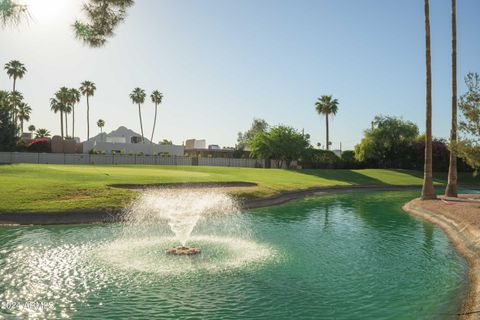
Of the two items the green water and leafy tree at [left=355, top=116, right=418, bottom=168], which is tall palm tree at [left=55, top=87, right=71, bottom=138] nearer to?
leafy tree at [left=355, top=116, right=418, bottom=168]

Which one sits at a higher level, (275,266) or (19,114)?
(19,114)

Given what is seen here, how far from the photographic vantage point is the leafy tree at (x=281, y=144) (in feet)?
224

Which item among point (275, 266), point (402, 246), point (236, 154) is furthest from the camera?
point (236, 154)

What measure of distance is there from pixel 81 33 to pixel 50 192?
15.4 metres

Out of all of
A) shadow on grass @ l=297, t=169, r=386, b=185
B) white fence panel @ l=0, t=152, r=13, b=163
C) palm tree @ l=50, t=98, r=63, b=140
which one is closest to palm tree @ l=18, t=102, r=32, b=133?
palm tree @ l=50, t=98, r=63, b=140

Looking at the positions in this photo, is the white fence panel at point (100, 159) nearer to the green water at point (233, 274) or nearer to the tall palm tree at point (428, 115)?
the green water at point (233, 274)

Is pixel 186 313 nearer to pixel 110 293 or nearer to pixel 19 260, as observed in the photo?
pixel 110 293

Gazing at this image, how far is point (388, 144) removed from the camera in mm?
67938

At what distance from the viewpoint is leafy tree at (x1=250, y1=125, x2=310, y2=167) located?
68250mm

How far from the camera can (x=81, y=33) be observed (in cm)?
1185

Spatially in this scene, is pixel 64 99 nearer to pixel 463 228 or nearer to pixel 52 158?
pixel 52 158

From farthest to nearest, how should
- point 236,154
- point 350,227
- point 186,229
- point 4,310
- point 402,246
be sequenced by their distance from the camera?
1. point 236,154
2. point 350,227
3. point 186,229
4. point 402,246
5. point 4,310

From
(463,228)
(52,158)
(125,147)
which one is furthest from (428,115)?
→ (125,147)

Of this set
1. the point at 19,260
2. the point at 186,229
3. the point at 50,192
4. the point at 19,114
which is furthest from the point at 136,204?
the point at 19,114
